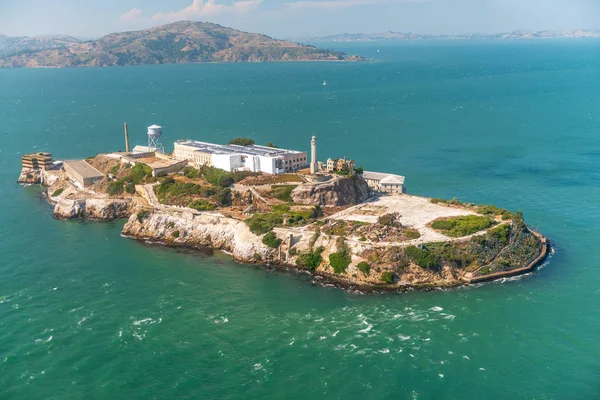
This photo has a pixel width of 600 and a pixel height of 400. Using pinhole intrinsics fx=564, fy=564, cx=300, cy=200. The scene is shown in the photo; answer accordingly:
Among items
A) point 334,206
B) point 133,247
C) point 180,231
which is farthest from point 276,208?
point 133,247

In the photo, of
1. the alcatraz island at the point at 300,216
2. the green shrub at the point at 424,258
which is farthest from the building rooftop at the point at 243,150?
the green shrub at the point at 424,258

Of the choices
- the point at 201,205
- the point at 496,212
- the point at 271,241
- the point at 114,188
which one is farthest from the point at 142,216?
the point at 496,212

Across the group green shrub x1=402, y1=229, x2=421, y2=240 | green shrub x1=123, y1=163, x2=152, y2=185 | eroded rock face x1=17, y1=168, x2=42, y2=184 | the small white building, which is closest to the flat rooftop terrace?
eroded rock face x1=17, y1=168, x2=42, y2=184

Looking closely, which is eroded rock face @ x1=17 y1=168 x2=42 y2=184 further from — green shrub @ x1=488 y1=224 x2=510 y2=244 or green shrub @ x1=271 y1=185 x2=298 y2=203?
green shrub @ x1=488 y1=224 x2=510 y2=244

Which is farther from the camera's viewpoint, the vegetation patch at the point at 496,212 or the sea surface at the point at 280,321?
the vegetation patch at the point at 496,212

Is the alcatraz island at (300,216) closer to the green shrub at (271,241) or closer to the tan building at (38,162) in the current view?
the green shrub at (271,241)
